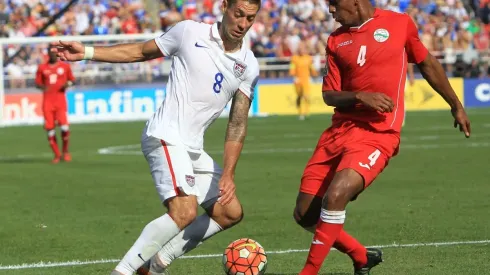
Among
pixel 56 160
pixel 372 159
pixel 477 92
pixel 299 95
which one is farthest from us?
pixel 477 92

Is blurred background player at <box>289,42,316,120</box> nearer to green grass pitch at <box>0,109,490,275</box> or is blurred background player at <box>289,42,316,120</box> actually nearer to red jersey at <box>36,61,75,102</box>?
green grass pitch at <box>0,109,490,275</box>

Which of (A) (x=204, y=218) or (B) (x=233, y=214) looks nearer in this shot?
(B) (x=233, y=214)

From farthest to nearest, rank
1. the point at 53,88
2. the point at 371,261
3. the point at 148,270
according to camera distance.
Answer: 1. the point at 53,88
2. the point at 371,261
3. the point at 148,270

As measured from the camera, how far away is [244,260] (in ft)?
27.3

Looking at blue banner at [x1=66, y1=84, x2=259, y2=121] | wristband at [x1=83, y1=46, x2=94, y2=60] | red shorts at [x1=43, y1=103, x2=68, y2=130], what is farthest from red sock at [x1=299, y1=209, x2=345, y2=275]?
blue banner at [x1=66, y1=84, x2=259, y2=121]

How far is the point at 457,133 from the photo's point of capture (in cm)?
2583

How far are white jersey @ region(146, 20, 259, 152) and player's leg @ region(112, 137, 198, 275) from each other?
14 centimetres

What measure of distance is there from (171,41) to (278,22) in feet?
104

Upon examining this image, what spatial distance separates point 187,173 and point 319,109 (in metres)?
28.9

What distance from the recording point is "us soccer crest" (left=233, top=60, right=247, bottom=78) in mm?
8125

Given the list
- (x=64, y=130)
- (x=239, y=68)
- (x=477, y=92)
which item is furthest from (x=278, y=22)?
(x=239, y=68)

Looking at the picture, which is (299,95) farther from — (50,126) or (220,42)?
(220,42)

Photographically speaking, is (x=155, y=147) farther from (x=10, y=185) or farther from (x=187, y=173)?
(x=10, y=185)

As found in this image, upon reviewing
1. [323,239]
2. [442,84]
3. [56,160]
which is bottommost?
[56,160]
